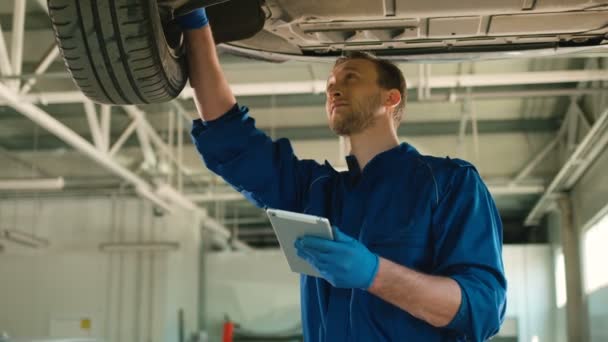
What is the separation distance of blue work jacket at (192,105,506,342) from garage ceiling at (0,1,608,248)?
3508 millimetres

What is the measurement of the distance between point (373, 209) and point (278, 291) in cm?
841

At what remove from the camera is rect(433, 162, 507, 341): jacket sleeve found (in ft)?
4.60

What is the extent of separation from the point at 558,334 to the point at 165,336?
190 inches

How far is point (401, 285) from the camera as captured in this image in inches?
53.5

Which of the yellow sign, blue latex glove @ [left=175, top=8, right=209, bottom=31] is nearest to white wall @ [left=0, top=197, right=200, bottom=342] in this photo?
the yellow sign

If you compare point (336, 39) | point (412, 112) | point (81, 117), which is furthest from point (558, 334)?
point (336, 39)

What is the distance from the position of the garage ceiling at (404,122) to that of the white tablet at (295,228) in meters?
3.86

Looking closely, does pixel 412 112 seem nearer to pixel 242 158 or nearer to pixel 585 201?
pixel 585 201

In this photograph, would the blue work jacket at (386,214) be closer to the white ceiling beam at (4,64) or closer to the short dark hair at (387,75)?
the short dark hair at (387,75)

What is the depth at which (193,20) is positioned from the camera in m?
1.72

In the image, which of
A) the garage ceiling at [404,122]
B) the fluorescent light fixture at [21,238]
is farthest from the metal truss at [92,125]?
the fluorescent light fixture at [21,238]

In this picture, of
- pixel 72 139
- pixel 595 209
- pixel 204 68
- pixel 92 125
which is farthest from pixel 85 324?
pixel 204 68

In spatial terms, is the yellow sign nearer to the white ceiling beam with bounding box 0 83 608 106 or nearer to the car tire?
the white ceiling beam with bounding box 0 83 608 106

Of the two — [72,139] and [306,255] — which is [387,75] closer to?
[306,255]
